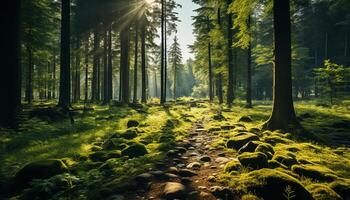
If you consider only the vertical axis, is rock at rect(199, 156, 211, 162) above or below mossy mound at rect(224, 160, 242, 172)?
below

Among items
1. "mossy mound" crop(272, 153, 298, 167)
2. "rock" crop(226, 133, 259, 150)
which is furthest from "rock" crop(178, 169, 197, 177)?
"rock" crop(226, 133, 259, 150)

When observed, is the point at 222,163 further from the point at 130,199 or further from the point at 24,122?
the point at 24,122

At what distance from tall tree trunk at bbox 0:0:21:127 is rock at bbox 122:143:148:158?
5.39 metres

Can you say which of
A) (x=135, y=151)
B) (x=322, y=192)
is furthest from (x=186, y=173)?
(x=322, y=192)

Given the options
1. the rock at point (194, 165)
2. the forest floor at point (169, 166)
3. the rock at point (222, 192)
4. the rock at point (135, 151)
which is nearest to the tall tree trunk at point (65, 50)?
the forest floor at point (169, 166)

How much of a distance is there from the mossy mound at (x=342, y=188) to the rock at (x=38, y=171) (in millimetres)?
5536

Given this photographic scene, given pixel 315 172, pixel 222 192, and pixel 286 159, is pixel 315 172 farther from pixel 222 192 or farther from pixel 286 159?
pixel 222 192

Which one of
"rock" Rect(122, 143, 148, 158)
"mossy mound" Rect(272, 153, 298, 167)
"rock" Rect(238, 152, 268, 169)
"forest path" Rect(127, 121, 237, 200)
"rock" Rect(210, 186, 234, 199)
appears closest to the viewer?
"rock" Rect(210, 186, 234, 199)

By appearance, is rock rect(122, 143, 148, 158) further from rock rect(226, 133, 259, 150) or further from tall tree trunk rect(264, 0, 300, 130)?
tall tree trunk rect(264, 0, 300, 130)

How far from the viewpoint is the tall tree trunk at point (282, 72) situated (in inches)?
411

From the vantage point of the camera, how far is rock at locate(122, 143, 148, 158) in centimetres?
724

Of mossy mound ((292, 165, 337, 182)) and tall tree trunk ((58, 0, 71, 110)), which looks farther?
tall tree trunk ((58, 0, 71, 110))

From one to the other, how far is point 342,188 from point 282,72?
7.04 m

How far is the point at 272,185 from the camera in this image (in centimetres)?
413
